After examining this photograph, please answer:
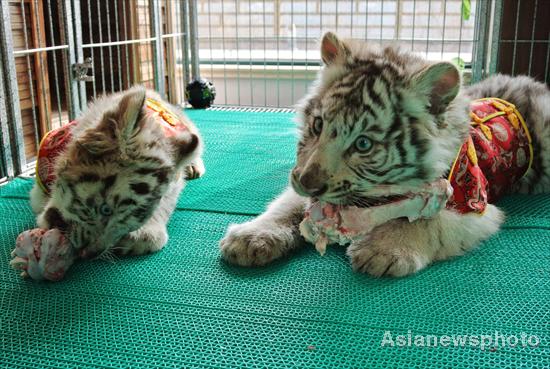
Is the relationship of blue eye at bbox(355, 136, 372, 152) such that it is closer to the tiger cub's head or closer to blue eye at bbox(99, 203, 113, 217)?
the tiger cub's head

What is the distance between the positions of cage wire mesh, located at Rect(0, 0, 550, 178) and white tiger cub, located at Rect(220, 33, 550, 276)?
333mm

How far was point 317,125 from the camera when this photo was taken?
1813 millimetres

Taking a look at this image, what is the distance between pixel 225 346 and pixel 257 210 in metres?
1.09

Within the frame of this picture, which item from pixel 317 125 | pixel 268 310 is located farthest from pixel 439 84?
pixel 268 310

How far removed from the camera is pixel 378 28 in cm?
529

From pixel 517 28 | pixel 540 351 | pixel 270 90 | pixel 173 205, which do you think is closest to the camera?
pixel 540 351

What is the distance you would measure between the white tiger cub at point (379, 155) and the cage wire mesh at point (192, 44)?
0.33 meters

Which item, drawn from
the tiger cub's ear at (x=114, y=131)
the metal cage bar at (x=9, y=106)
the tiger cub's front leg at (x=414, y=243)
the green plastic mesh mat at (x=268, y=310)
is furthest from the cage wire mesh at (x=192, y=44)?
the tiger cub's ear at (x=114, y=131)

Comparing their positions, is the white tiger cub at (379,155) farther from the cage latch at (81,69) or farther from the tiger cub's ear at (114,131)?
the cage latch at (81,69)

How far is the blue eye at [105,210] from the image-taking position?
1.85m

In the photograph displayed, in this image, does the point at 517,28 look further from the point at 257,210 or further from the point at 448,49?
the point at 257,210

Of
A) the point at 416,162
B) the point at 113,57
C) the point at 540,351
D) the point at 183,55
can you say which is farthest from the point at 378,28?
the point at 540,351

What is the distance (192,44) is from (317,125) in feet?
12.1

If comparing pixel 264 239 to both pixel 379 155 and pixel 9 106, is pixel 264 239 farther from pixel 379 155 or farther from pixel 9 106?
pixel 9 106
